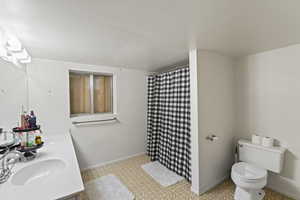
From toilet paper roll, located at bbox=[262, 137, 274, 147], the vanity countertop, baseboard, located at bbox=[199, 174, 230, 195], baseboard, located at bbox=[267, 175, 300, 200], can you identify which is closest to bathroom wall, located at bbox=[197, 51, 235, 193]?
baseboard, located at bbox=[199, 174, 230, 195]

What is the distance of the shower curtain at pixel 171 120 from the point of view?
6.97 ft

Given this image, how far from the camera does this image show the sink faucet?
3.31ft

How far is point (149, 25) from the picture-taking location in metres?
1.17

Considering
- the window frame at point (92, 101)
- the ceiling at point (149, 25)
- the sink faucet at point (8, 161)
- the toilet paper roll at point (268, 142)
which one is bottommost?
the toilet paper roll at point (268, 142)

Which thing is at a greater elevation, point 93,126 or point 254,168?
point 93,126

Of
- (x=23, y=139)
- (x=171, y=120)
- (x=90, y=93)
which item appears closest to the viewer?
(x=23, y=139)

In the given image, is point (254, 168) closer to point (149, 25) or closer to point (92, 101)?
point (149, 25)

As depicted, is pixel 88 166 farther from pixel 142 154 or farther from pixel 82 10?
pixel 82 10

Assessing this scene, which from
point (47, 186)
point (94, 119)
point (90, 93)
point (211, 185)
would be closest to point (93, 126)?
point (94, 119)

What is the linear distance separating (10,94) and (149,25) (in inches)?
74.6

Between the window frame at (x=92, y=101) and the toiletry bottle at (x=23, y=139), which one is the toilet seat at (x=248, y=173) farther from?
the toiletry bottle at (x=23, y=139)

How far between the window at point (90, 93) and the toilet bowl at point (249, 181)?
7.99 feet

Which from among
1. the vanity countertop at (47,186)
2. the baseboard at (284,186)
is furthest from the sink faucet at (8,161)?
the baseboard at (284,186)

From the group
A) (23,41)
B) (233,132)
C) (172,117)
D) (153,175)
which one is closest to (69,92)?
(23,41)
